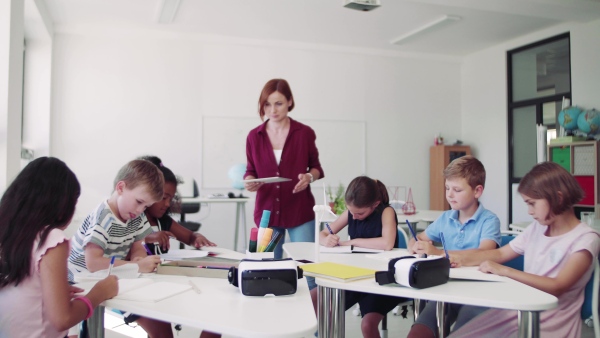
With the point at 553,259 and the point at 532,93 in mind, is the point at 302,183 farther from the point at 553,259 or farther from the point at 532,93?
the point at 532,93

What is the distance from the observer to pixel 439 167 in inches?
287

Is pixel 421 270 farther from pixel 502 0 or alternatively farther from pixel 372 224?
pixel 502 0

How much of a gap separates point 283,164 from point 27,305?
1.59 meters

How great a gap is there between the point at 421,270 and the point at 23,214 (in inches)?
40.5

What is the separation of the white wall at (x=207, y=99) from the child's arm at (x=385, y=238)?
4.30 m

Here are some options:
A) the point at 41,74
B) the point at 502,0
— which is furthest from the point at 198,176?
the point at 502,0

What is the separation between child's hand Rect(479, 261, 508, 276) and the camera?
62.0 inches

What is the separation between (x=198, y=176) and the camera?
637 cm

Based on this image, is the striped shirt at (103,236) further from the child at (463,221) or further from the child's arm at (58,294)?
the child at (463,221)

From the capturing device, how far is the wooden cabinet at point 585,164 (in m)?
5.35

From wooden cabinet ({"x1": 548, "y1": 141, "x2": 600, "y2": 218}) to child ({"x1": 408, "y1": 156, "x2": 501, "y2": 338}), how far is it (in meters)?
3.88

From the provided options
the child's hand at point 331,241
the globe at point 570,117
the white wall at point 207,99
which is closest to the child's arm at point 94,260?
the child's hand at point 331,241

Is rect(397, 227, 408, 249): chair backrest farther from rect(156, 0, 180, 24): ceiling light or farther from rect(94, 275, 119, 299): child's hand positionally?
rect(156, 0, 180, 24): ceiling light

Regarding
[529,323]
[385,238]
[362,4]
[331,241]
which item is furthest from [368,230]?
[362,4]
